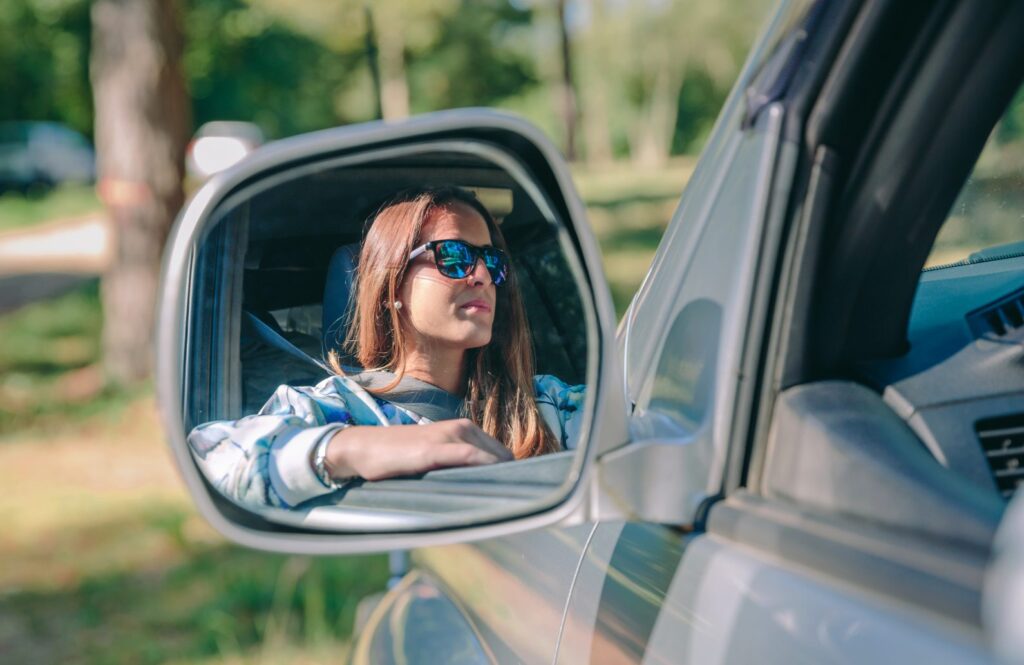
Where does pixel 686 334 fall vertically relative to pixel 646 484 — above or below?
above

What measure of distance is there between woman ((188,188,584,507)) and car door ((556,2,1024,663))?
260 millimetres

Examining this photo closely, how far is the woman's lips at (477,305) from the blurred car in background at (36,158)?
1355 inches

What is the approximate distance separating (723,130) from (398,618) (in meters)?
1.32

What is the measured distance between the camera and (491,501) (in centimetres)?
152

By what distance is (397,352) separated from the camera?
162cm

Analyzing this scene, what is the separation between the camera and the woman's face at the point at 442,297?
1.60 m

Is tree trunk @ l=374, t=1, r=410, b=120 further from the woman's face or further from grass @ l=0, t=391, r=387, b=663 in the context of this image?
the woman's face

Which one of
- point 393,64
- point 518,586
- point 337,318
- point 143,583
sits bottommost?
point 143,583

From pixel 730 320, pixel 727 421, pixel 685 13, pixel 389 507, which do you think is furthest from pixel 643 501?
pixel 685 13

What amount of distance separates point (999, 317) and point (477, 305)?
0.72 metres

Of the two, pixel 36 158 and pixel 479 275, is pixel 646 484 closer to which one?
pixel 479 275

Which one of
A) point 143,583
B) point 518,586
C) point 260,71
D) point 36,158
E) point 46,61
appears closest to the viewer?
point 518,586

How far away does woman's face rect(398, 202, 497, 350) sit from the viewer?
1.60m

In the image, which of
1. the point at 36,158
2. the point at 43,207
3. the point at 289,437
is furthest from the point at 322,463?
the point at 36,158
